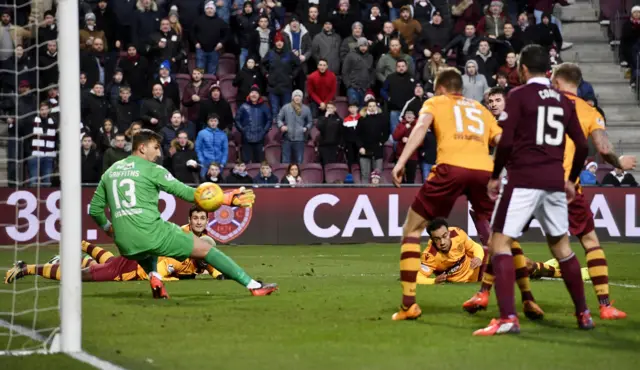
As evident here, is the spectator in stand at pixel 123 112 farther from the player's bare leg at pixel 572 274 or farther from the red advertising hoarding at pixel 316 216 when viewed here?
the player's bare leg at pixel 572 274

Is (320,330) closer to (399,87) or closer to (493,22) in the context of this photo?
(399,87)

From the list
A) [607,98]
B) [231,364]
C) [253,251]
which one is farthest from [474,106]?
[607,98]

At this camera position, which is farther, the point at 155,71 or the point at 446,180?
the point at 155,71

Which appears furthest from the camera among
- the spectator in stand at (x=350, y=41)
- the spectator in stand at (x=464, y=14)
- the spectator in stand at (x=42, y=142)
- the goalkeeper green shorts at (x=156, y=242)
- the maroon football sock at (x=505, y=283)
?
the spectator in stand at (x=464, y=14)

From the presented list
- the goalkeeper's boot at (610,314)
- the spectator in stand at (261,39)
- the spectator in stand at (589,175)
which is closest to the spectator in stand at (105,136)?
the spectator in stand at (261,39)

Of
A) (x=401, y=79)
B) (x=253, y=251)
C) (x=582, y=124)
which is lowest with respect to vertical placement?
(x=253, y=251)

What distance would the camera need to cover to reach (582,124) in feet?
31.4

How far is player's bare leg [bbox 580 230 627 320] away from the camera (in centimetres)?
955

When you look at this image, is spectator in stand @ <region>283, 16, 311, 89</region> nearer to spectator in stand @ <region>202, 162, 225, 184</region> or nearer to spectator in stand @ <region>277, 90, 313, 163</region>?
spectator in stand @ <region>277, 90, 313, 163</region>

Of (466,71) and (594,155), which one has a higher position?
(466,71)

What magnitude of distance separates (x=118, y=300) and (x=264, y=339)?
3295mm

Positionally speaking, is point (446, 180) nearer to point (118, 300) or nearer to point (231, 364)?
point (231, 364)

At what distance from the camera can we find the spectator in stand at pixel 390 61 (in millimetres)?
24188

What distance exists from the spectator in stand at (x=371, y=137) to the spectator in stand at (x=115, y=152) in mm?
4768
